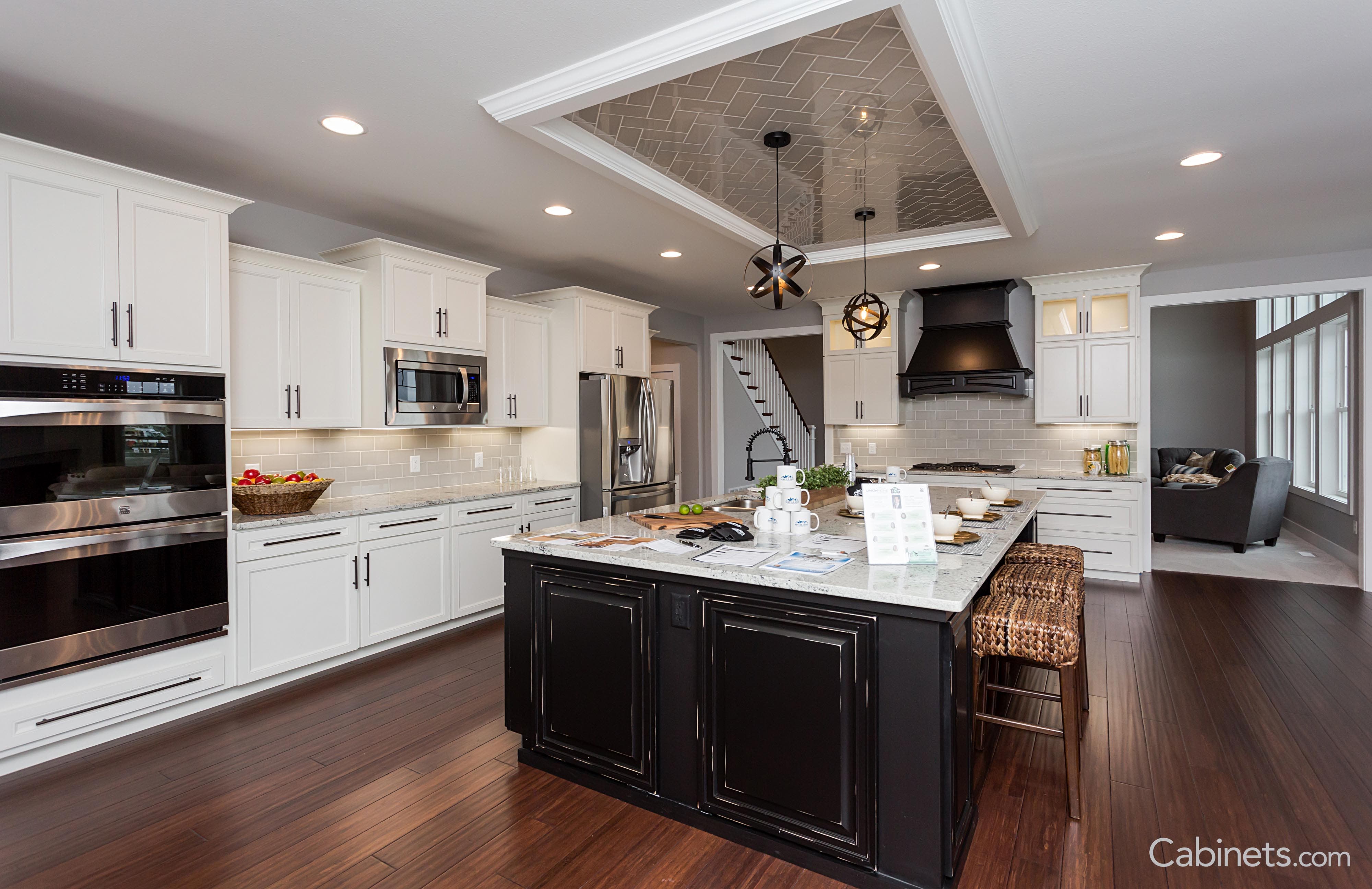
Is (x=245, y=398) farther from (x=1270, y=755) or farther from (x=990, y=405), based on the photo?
(x=990, y=405)

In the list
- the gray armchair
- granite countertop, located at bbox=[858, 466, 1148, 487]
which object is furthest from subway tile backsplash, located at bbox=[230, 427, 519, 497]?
the gray armchair

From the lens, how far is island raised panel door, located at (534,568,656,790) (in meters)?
2.43

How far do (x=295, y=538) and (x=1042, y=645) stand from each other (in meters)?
3.43

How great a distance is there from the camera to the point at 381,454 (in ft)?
15.2

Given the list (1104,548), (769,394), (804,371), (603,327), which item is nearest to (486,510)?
(603,327)

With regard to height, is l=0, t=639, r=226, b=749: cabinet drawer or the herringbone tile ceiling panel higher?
the herringbone tile ceiling panel

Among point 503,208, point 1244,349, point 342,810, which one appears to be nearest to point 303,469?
point 503,208

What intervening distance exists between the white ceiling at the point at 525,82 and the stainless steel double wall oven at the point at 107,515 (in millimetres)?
1145

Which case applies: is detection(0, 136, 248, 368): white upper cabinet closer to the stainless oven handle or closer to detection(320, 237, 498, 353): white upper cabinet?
the stainless oven handle

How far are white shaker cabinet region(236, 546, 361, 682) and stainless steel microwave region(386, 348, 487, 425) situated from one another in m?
0.94

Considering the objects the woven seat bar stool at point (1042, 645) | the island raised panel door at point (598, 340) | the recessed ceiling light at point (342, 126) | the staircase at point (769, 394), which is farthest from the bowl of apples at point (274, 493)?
the staircase at point (769, 394)

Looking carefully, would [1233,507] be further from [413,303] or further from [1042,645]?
[413,303]

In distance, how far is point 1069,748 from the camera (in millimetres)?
2314

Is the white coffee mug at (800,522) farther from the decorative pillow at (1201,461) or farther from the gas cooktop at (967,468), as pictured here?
the decorative pillow at (1201,461)
